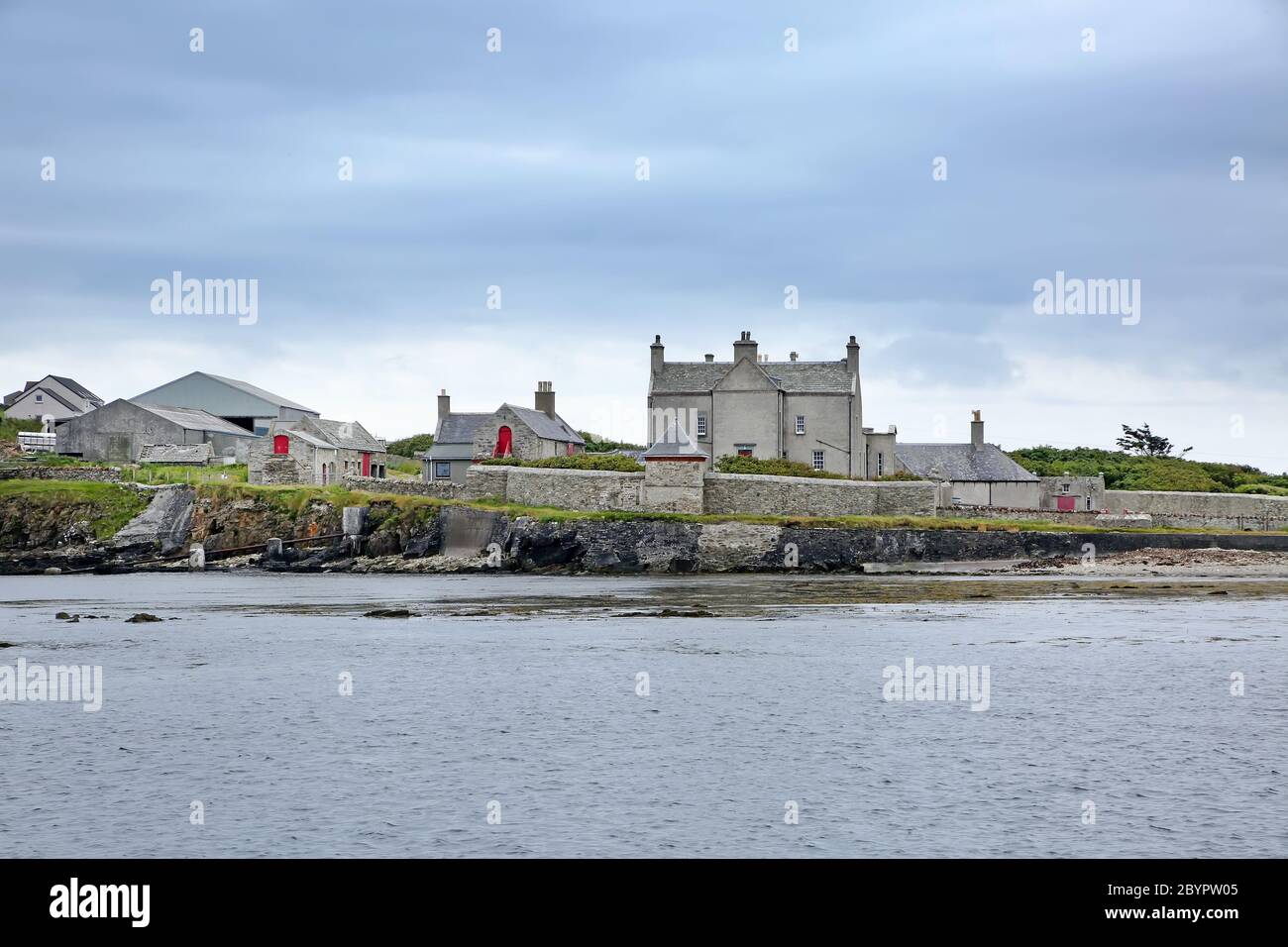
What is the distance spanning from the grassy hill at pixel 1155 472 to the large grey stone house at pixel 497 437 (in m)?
28.8

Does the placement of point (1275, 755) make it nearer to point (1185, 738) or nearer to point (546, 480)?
point (1185, 738)

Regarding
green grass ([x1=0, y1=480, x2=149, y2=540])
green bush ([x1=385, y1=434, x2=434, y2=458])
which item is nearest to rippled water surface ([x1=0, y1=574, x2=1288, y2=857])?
green grass ([x1=0, y1=480, x2=149, y2=540])

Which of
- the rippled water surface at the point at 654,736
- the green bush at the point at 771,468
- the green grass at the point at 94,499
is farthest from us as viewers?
the green grass at the point at 94,499

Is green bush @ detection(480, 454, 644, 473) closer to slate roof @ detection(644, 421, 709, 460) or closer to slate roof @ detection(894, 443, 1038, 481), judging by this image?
slate roof @ detection(644, 421, 709, 460)

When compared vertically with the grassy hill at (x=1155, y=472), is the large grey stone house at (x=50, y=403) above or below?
above

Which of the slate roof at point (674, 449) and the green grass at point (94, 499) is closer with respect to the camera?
the slate roof at point (674, 449)

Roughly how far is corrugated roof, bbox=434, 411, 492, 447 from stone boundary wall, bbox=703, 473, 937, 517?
60.0ft

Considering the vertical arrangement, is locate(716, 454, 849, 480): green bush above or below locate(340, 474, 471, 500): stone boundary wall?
above

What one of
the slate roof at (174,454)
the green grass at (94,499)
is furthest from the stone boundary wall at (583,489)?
the slate roof at (174,454)

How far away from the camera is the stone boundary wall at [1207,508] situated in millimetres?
60750

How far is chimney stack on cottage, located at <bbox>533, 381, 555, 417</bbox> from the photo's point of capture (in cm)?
7362

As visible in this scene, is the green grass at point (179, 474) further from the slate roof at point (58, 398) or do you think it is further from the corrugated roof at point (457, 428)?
the slate roof at point (58, 398)

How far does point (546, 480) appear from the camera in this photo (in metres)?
59.8
